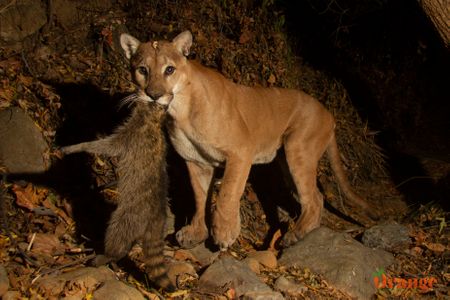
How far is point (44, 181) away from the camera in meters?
4.78

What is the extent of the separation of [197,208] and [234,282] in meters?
1.34

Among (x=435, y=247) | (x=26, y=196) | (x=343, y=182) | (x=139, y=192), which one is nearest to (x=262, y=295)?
(x=139, y=192)

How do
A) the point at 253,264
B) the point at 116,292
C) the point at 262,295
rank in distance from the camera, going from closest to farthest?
1. the point at 116,292
2. the point at 262,295
3. the point at 253,264

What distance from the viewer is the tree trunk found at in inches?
172

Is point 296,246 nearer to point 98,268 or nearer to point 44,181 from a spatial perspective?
point 98,268

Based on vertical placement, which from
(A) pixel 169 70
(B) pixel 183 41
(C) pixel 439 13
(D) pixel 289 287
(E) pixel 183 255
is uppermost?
(C) pixel 439 13

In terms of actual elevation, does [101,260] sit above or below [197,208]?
above

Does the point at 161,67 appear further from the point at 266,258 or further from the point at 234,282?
the point at 266,258

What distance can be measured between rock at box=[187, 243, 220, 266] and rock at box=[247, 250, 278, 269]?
0.38 metres

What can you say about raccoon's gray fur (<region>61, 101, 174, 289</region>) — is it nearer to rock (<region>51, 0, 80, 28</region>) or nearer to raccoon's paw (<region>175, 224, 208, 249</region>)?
raccoon's paw (<region>175, 224, 208, 249</region>)

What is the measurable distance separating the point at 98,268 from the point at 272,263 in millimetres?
1699

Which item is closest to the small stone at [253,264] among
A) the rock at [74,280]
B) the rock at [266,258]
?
the rock at [266,258]

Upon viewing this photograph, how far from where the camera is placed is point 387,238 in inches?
206

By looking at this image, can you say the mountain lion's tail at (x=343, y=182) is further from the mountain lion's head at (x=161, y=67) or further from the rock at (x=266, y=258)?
the mountain lion's head at (x=161, y=67)
